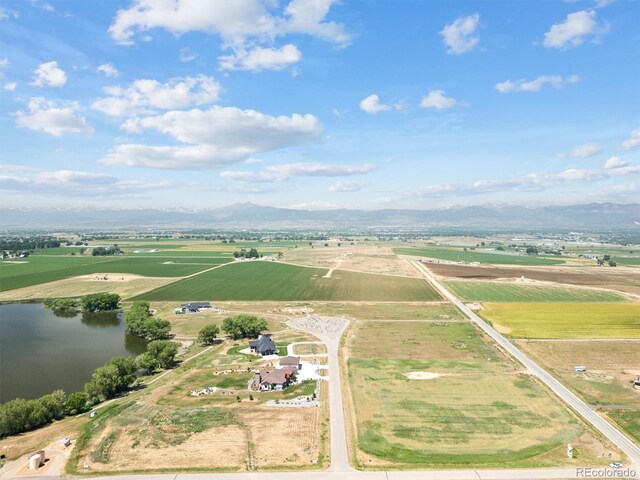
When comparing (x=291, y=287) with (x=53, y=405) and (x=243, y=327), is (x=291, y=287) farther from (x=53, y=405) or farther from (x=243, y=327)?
(x=53, y=405)

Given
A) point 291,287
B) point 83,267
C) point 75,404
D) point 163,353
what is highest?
point 83,267

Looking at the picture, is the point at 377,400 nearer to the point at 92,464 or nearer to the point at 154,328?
the point at 92,464

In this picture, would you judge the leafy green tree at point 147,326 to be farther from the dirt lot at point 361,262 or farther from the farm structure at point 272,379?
the dirt lot at point 361,262

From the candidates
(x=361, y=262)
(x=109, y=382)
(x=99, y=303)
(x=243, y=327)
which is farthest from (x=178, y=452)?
(x=361, y=262)

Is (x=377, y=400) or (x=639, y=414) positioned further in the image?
(x=377, y=400)

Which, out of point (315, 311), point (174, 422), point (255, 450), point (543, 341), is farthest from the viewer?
point (315, 311)

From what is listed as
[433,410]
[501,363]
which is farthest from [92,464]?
[501,363]

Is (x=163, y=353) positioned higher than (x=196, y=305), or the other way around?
(x=196, y=305)
